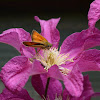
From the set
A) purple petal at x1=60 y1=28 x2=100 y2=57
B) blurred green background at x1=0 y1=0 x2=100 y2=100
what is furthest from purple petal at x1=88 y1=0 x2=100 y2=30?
blurred green background at x1=0 y1=0 x2=100 y2=100

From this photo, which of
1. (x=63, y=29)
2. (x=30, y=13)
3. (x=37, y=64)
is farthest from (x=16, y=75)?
(x=30, y=13)

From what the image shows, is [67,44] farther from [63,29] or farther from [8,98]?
[63,29]

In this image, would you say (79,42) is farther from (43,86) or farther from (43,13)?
(43,13)

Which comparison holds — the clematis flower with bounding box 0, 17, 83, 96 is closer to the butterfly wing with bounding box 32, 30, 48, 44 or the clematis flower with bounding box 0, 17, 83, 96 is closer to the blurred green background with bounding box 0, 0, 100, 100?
the butterfly wing with bounding box 32, 30, 48, 44

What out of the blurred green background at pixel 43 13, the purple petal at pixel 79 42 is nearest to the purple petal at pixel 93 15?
the purple petal at pixel 79 42

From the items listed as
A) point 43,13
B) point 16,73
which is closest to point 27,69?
point 16,73

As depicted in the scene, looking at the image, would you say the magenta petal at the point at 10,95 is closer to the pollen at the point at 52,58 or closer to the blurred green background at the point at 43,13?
the pollen at the point at 52,58
